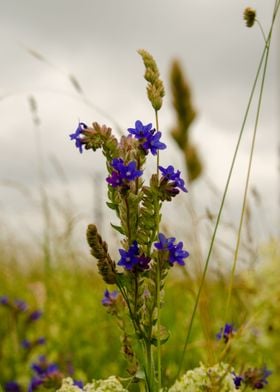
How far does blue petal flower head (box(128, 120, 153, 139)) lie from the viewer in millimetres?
1557

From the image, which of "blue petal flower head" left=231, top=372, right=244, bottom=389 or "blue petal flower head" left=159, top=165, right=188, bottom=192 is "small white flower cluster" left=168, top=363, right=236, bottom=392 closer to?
"blue petal flower head" left=231, top=372, right=244, bottom=389

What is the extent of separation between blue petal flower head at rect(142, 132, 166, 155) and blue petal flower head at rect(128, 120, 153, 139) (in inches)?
0.4

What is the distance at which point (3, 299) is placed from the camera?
3973 mm

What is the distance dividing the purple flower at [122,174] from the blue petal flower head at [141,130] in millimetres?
100

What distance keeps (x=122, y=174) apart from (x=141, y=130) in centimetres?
14

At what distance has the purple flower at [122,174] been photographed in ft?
4.82

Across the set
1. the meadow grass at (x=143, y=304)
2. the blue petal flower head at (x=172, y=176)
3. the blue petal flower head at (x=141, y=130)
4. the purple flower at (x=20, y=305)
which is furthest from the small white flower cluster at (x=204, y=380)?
the purple flower at (x=20, y=305)

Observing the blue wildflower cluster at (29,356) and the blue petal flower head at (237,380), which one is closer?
the blue petal flower head at (237,380)

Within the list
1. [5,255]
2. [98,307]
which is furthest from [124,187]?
[5,255]

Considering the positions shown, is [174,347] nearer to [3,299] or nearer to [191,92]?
[3,299]

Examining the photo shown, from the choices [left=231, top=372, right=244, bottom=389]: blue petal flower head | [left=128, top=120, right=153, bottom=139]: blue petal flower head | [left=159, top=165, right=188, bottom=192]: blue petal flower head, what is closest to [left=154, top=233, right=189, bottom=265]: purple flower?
[left=159, top=165, right=188, bottom=192]: blue petal flower head

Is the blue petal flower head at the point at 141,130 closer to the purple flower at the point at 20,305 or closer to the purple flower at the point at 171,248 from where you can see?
the purple flower at the point at 171,248

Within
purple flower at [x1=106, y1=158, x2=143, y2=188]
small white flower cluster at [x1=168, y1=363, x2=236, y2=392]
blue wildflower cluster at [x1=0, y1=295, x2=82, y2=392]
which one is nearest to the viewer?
purple flower at [x1=106, y1=158, x2=143, y2=188]

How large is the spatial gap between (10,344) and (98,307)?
1.23 metres
